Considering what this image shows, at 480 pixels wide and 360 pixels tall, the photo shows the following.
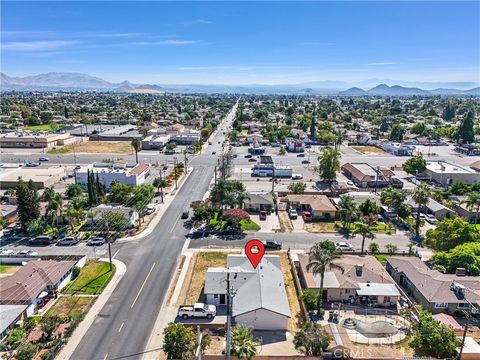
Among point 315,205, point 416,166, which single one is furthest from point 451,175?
point 315,205

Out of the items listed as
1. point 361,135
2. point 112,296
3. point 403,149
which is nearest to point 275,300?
point 112,296

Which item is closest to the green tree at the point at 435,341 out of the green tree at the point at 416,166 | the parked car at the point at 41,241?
the parked car at the point at 41,241

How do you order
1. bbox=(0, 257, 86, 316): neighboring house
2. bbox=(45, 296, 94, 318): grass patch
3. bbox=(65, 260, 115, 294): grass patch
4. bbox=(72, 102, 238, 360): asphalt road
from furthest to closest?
bbox=(65, 260, 115, 294): grass patch
bbox=(45, 296, 94, 318): grass patch
bbox=(0, 257, 86, 316): neighboring house
bbox=(72, 102, 238, 360): asphalt road

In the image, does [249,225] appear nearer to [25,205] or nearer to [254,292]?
[254,292]

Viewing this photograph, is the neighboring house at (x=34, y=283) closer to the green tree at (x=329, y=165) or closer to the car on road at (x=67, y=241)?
the car on road at (x=67, y=241)

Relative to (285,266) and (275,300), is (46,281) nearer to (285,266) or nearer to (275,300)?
(275,300)

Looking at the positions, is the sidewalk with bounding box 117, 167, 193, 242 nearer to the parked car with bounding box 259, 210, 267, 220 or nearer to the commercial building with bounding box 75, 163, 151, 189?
the commercial building with bounding box 75, 163, 151, 189

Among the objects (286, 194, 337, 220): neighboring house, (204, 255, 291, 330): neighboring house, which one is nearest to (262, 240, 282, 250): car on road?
(204, 255, 291, 330): neighboring house
